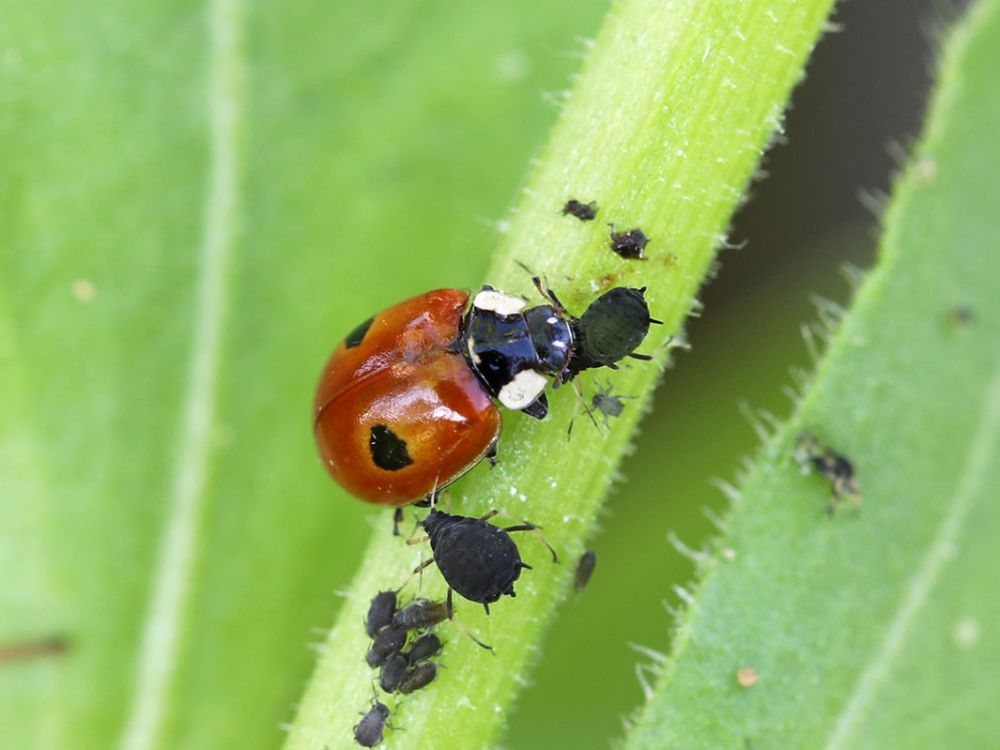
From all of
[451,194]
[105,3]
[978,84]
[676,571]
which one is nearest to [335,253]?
[451,194]

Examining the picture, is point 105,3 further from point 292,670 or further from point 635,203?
point 292,670

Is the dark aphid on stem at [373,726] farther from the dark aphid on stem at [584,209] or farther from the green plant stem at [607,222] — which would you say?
the dark aphid on stem at [584,209]

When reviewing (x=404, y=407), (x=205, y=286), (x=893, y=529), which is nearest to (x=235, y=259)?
(x=205, y=286)

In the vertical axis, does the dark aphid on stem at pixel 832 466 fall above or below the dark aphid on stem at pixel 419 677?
above

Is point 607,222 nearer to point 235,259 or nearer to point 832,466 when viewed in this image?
point 832,466

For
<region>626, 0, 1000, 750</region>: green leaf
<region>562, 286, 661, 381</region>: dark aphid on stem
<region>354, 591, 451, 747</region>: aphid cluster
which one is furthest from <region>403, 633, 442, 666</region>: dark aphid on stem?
<region>562, 286, 661, 381</region>: dark aphid on stem

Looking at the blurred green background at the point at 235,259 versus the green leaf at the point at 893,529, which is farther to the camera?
the blurred green background at the point at 235,259

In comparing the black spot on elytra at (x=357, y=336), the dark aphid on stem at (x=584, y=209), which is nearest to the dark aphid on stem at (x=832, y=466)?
the dark aphid on stem at (x=584, y=209)
